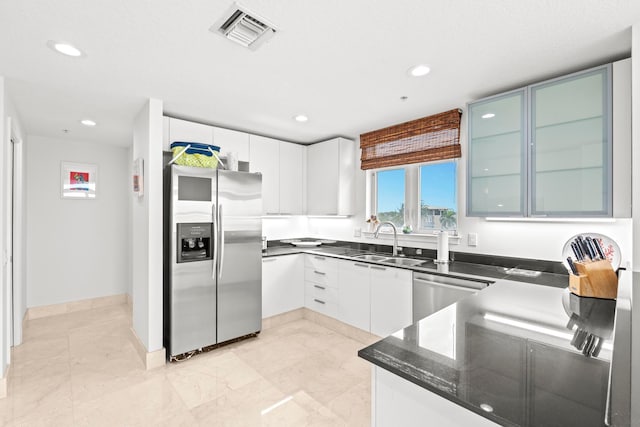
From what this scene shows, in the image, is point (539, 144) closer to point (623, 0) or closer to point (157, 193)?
point (623, 0)

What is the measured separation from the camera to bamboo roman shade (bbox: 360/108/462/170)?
Answer: 9.86 ft

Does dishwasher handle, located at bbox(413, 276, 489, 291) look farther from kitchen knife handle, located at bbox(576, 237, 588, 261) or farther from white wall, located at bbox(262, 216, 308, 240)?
white wall, located at bbox(262, 216, 308, 240)

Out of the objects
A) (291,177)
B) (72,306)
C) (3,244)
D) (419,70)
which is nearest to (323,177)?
(291,177)

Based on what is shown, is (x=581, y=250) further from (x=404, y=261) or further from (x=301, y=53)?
(x=301, y=53)

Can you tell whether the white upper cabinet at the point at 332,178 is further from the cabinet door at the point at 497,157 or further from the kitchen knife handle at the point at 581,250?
the kitchen knife handle at the point at 581,250

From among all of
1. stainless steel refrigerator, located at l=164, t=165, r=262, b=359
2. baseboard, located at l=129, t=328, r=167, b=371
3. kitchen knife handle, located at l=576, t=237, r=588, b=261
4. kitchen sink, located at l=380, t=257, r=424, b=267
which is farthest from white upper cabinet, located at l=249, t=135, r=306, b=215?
kitchen knife handle, located at l=576, t=237, r=588, b=261

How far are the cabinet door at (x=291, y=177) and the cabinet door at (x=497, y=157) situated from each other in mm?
2235

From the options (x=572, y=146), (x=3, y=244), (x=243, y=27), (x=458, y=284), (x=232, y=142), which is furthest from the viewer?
(x=232, y=142)

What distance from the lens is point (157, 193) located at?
2703 millimetres

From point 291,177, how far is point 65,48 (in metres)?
2.63

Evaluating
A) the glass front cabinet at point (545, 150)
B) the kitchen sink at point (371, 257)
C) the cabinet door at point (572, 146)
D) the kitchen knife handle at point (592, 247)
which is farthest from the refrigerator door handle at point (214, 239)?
the kitchen knife handle at point (592, 247)

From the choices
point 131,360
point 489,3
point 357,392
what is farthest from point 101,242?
point 489,3

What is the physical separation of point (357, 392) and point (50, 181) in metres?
4.45

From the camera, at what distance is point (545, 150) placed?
2.20 metres
